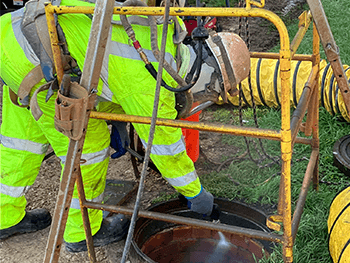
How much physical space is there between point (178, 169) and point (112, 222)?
112cm

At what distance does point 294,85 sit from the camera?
15.6 ft

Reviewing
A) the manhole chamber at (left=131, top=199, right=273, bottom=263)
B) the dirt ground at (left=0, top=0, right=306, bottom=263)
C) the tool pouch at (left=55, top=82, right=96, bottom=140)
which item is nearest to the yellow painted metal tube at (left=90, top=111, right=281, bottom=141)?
the tool pouch at (left=55, top=82, right=96, bottom=140)

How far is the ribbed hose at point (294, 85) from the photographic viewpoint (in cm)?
456

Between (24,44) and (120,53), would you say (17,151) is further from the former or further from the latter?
(120,53)

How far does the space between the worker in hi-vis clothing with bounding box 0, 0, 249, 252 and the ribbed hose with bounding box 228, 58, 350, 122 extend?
92.7 inches

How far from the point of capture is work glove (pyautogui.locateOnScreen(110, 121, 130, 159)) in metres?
3.31

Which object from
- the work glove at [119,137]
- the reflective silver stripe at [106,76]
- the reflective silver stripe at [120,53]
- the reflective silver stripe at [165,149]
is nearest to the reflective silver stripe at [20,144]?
the work glove at [119,137]

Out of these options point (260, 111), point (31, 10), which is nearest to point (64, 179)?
point (31, 10)

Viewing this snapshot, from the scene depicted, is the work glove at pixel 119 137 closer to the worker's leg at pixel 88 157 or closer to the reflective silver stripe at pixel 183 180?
the worker's leg at pixel 88 157

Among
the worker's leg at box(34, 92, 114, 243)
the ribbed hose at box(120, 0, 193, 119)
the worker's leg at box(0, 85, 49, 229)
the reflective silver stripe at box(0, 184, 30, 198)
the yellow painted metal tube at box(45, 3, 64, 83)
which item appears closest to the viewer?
the yellow painted metal tube at box(45, 3, 64, 83)

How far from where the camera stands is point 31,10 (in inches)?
97.4

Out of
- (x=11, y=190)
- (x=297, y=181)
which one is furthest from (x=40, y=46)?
(x=297, y=181)

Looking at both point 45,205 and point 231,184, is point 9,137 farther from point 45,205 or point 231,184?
point 231,184

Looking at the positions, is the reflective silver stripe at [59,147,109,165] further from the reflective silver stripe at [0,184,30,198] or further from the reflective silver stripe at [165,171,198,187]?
the reflective silver stripe at [165,171,198,187]
